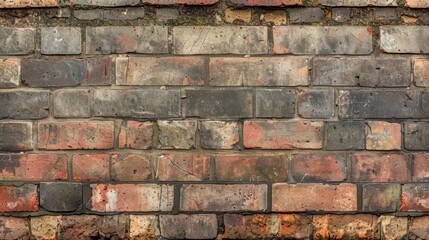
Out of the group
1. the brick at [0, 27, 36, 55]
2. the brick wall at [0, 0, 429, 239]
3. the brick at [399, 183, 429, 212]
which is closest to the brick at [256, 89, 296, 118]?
the brick wall at [0, 0, 429, 239]

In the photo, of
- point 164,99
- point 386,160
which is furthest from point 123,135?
point 386,160

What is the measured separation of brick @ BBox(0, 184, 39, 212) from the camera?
1.86 meters

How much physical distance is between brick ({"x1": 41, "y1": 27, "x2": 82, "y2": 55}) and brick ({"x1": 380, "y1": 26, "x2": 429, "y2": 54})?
1084mm

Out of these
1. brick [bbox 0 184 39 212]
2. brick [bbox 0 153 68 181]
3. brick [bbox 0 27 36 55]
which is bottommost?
brick [bbox 0 184 39 212]

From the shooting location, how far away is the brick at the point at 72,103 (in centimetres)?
185

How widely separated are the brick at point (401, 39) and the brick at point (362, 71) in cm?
4

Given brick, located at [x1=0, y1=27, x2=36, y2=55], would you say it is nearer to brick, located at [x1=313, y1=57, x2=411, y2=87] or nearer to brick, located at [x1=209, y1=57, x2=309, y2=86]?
brick, located at [x1=209, y1=57, x2=309, y2=86]

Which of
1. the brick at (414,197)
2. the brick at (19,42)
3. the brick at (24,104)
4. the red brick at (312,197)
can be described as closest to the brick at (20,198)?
the brick at (24,104)

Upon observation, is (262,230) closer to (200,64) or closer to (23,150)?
(200,64)

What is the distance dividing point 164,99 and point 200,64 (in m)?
0.18

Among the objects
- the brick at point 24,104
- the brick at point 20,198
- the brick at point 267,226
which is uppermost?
the brick at point 24,104

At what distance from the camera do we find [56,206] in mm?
1866

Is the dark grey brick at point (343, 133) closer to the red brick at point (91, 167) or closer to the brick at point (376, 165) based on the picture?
the brick at point (376, 165)

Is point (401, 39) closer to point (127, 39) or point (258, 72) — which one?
point (258, 72)
